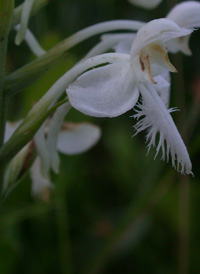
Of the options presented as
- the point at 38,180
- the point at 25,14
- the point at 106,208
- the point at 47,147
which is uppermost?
the point at 25,14

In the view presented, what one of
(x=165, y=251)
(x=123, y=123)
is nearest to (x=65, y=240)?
(x=165, y=251)

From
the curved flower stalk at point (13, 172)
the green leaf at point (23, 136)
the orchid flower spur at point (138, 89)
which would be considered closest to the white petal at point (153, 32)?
the orchid flower spur at point (138, 89)

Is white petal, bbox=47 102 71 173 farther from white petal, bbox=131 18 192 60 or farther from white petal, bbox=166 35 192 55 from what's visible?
white petal, bbox=166 35 192 55

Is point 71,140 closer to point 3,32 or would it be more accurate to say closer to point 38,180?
point 38,180

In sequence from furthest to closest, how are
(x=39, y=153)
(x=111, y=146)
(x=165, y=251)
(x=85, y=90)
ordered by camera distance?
(x=111, y=146)
(x=165, y=251)
(x=39, y=153)
(x=85, y=90)

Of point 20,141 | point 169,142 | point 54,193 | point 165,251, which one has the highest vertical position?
point 20,141

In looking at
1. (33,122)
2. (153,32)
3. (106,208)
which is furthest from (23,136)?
(106,208)

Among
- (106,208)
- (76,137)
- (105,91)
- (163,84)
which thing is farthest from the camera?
(106,208)

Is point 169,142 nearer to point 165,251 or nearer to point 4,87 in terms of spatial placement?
point 4,87
